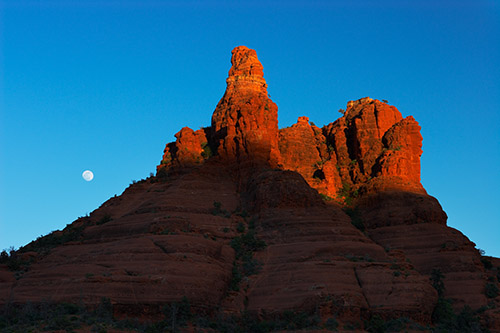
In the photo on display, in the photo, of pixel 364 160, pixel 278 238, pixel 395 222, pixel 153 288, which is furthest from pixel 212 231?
pixel 364 160

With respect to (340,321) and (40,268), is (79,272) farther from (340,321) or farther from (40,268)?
(340,321)

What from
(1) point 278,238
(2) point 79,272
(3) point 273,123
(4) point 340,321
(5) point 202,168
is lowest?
(4) point 340,321

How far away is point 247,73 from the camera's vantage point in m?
91.4

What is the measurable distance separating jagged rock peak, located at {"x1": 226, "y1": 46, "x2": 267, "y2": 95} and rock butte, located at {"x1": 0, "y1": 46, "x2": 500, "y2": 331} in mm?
212

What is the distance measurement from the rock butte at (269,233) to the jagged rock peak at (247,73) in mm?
212

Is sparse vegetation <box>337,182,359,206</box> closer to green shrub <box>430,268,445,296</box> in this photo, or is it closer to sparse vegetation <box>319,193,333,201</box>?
sparse vegetation <box>319,193,333,201</box>

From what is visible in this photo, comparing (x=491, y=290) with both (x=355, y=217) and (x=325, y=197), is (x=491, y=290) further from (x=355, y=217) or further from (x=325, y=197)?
(x=325, y=197)

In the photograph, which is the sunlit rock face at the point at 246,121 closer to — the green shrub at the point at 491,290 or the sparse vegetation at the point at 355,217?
the sparse vegetation at the point at 355,217

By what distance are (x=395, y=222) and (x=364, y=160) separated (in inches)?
622

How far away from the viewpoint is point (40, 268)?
55688mm

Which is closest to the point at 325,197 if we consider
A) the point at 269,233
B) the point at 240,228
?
the point at 269,233

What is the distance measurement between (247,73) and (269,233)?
3393 centimetres

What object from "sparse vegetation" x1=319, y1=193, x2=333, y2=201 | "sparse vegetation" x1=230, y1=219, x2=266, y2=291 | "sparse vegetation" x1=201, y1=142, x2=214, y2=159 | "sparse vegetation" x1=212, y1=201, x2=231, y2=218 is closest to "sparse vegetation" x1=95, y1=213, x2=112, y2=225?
"sparse vegetation" x1=212, y1=201, x2=231, y2=218

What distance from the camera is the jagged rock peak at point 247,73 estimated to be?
90.2m
